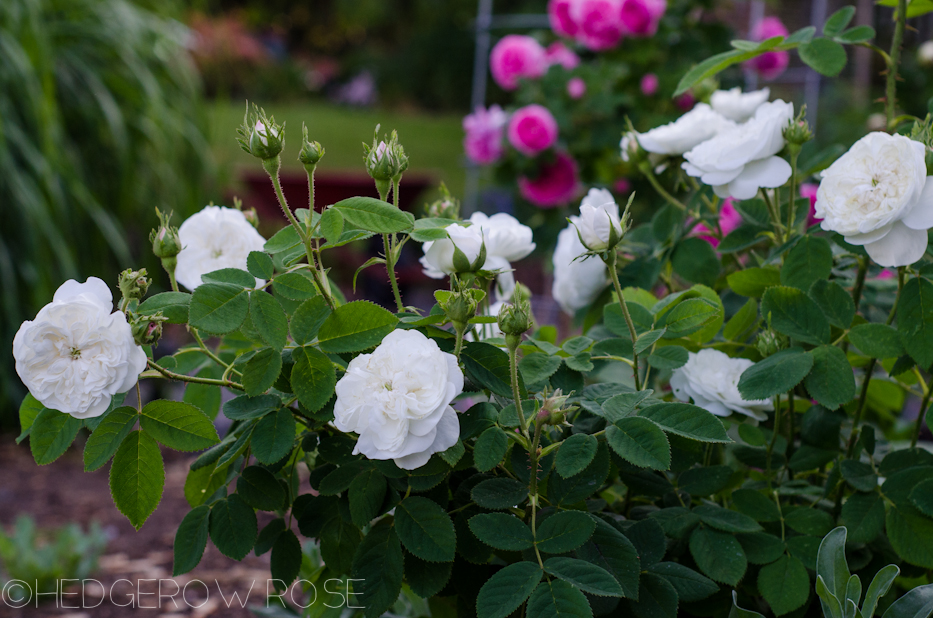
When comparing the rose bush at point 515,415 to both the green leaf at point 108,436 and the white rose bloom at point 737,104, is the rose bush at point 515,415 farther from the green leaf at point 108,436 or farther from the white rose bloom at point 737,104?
the white rose bloom at point 737,104

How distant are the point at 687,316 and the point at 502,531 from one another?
23 cm

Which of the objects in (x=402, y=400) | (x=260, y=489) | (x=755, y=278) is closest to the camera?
(x=402, y=400)

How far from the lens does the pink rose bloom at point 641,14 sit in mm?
2346

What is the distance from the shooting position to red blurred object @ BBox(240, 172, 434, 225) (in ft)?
11.4

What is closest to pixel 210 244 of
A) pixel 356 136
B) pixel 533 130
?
pixel 533 130

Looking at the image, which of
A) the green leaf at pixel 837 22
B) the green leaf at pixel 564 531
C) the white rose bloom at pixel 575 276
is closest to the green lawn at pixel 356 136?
the white rose bloom at pixel 575 276

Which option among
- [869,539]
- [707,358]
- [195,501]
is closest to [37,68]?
[195,501]

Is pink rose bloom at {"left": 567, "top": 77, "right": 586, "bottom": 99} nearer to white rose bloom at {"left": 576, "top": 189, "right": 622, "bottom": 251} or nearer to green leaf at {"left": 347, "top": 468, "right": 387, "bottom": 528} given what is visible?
white rose bloom at {"left": 576, "top": 189, "right": 622, "bottom": 251}

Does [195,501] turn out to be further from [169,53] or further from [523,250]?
[169,53]

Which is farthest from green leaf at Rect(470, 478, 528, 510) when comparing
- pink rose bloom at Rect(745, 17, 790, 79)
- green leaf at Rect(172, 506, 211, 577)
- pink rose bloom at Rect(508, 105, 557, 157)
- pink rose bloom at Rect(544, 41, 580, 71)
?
pink rose bloom at Rect(745, 17, 790, 79)

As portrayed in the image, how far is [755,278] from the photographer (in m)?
0.70

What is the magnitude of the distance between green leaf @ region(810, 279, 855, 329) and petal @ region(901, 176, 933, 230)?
85 mm

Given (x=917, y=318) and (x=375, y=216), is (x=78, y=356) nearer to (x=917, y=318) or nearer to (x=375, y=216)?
(x=375, y=216)

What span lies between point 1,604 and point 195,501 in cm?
97
